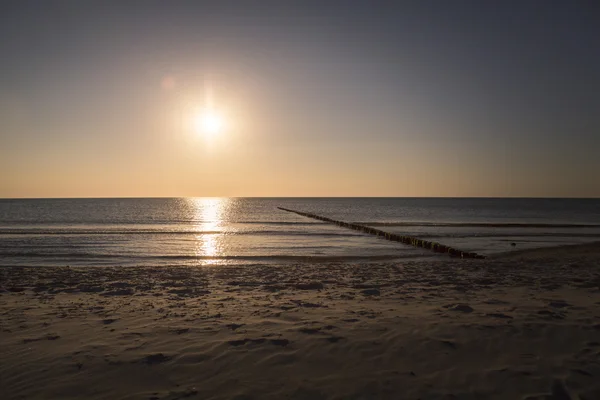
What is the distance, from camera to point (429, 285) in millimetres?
13359

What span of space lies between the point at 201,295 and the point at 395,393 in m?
7.81

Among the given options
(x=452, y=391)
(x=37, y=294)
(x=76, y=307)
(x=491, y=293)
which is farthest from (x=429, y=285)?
(x=37, y=294)

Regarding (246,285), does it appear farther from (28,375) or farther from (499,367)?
(499,367)

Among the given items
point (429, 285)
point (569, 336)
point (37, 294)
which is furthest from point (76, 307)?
point (569, 336)

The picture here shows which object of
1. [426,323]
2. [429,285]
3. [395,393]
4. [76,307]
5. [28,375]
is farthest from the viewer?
[429,285]

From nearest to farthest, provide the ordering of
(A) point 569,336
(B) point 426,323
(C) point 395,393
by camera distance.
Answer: (C) point 395,393 → (A) point 569,336 → (B) point 426,323

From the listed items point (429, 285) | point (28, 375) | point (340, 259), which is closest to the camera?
point (28, 375)

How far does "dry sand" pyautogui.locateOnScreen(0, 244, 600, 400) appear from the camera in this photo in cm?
579

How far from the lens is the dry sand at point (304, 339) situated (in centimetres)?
579

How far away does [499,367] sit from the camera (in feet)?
20.9

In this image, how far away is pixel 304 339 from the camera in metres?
7.80

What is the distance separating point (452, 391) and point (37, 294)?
39.6 ft

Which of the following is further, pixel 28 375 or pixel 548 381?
pixel 28 375

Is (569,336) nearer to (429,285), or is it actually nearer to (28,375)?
(429,285)
